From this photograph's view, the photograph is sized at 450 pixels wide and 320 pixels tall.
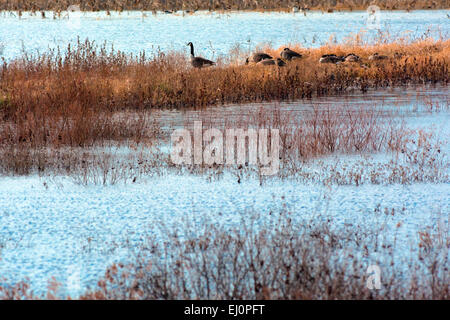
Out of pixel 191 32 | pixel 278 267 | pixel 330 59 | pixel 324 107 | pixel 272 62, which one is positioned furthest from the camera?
pixel 191 32

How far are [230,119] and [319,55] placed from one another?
8.87 meters

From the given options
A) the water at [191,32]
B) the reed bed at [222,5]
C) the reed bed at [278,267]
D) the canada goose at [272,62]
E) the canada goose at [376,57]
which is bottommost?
the reed bed at [278,267]

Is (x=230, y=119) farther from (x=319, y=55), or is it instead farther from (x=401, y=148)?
(x=319, y=55)

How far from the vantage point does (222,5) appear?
53.1m

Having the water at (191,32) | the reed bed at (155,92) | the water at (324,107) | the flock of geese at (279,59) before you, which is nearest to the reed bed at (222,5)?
the water at (191,32)

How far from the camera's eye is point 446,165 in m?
8.49

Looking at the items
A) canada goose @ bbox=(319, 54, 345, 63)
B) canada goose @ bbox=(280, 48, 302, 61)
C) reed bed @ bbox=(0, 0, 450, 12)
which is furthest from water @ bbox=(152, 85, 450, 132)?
reed bed @ bbox=(0, 0, 450, 12)

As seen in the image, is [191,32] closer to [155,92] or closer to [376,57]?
[376,57]

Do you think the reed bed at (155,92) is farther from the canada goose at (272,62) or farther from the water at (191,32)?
the water at (191,32)

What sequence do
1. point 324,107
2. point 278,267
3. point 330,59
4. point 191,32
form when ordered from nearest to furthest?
point 278,267 < point 324,107 < point 330,59 < point 191,32

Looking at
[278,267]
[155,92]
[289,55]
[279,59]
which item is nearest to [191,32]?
[289,55]

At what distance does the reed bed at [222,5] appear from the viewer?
172 ft

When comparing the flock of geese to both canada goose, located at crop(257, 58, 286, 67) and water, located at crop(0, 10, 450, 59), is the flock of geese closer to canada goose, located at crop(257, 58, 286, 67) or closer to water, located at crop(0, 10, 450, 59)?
canada goose, located at crop(257, 58, 286, 67)
